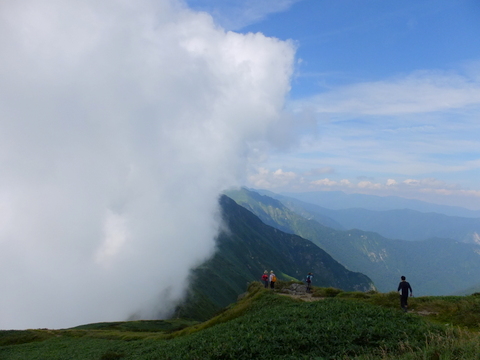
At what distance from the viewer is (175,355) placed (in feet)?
67.6

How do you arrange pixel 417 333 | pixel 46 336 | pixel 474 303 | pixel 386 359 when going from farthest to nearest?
pixel 46 336 < pixel 474 303 < pixel 417 333 < pixel 386 359

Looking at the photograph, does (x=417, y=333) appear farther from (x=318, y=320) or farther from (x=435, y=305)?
(x=435, y=305)

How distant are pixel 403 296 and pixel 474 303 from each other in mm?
5746

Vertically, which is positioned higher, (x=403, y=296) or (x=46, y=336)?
(x=403, y=296)

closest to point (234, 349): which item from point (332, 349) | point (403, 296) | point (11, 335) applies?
point (332, 349)

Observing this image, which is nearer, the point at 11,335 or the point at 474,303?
the point at 474,303

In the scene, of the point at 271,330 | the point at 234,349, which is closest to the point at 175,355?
the point at 234,349

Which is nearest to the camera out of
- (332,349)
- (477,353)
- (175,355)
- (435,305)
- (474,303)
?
(477,353)

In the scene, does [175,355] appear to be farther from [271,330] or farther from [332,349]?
[332,349]

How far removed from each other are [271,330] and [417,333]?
29.2 feet

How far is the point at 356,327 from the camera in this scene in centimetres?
1970

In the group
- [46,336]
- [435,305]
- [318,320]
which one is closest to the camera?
[318,320]

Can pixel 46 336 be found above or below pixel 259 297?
below

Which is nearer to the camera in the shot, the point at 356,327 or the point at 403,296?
the point at 356,327
